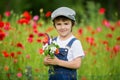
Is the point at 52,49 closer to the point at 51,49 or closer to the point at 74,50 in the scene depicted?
the point at 51,49

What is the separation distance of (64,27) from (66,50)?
194 mm

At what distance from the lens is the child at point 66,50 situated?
3934mm

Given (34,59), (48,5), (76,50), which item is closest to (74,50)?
(76,50)

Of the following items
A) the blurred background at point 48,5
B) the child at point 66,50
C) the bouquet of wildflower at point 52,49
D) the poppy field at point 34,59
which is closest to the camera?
the bouquet of wildflower at point 52,49

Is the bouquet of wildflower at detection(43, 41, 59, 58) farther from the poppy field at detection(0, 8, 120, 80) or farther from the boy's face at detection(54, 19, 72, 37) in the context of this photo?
the poppy field at detection(0, 8, 120, 80)

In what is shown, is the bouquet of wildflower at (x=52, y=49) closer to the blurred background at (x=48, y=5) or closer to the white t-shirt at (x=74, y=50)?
the white t-shirt at (x=74, y=50)

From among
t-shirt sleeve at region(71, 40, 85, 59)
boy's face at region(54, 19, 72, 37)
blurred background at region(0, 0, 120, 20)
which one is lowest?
t-shirt sleeve at region(71, 40, 85, 59)

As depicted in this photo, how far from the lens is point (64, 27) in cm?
399

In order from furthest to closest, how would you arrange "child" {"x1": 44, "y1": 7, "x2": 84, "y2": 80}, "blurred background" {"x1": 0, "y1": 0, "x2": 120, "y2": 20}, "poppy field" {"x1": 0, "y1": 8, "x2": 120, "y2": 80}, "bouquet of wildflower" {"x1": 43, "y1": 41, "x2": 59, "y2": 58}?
"blurred background" {"x1": 0, "y1": 0, "x2": 120, "y2": 20} < "poppy field" {"x1": 0, "y1": 8, "x2": 120, "y2": 80} < "child" {"x1": 44, "y1": 7, "x2": 84, "y2": 80} < "bouquet of wildflower" {"x1": 43, "y1": 41, "x2": 59, "y2": 58}

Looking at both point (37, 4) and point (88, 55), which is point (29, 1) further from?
point (88, 55)

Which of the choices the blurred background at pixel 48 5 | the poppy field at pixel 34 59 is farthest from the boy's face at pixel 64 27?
the blurred background at pixel 48 5

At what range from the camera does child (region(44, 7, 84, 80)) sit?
3934mm

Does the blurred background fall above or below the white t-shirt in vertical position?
above

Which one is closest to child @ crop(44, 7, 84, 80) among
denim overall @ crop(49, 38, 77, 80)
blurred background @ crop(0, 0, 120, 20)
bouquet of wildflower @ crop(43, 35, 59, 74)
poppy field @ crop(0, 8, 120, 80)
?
denim overall @ crop(49, 38, 77, 80)
